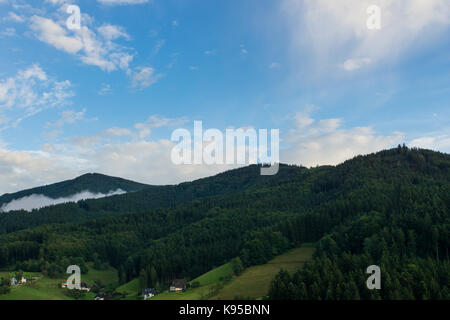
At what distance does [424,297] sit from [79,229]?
19137cm

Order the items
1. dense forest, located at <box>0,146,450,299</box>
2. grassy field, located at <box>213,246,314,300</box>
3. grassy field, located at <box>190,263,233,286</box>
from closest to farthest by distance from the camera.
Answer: dense forest, located at <box>0,146,450,299</box> < grassy field, located at <box>213,246,314,300</box> < grassy field, located at <box>190,263,233,286</box>

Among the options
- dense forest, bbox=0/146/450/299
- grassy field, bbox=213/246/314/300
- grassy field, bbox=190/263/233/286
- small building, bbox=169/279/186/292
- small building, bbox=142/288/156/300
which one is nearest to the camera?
dense forest, bbox=0/146/450/299

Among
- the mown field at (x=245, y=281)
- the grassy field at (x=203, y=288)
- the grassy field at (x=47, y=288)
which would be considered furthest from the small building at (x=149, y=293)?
the grassy field at (x=47, y=288)

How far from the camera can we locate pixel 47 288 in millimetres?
107062

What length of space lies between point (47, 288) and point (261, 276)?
232ft

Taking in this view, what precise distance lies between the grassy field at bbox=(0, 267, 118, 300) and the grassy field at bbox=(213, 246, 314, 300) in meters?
52.9

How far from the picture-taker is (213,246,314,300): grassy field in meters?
77.2

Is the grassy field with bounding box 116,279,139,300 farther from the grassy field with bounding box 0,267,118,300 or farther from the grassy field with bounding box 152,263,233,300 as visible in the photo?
the grassy field with bounding box 152,263,233,300

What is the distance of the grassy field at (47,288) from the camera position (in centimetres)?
9116

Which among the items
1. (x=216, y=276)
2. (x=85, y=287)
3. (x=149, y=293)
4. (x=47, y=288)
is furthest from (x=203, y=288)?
(x=47, y=288)

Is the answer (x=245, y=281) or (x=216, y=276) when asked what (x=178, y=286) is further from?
(x=245, y=281)

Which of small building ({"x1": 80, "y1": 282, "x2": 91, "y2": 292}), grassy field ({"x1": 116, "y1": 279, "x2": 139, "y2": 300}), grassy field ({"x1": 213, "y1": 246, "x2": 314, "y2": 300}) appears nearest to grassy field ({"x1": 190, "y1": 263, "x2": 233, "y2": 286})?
grassy field ({"x1": 213, "y1": 246, "x2": 314, "y2": 300})
